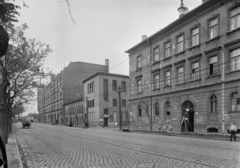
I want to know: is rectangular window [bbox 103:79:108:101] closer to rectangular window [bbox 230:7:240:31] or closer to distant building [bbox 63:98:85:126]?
distant building [bbox 63:98:85:126]

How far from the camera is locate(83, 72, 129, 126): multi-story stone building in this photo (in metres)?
53.1

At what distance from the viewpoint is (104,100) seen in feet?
177

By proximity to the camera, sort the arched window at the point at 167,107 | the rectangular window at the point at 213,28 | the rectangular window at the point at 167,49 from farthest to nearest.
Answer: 1. the rectangular window at the point at 167,49
2. the arched window at the point at 167,107
3. the rectangular window at the point at 213,28

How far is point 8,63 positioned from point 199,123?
19.5 meters

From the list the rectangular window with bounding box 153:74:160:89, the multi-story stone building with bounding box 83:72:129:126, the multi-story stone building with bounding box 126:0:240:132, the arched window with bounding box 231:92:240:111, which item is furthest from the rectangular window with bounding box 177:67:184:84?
the multi-story stone building with bounding box 83:72:129:126

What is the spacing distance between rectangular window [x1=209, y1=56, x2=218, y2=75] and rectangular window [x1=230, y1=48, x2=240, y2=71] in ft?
5.63

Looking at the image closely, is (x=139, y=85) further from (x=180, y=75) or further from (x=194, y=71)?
(x=194, y=71)

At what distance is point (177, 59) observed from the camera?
94.0ft

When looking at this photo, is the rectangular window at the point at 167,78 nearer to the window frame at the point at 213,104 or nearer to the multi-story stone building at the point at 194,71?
the multi-story stone building at the point at 194,71

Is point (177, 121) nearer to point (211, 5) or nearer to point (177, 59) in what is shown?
point (177, 59)

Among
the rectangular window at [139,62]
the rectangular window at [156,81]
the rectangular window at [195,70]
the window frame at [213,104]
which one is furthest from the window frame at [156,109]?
the window frame at [213,104]

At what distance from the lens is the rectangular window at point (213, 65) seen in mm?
23484

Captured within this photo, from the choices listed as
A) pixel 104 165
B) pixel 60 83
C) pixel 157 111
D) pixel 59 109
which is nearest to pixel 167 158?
pixel 104 165

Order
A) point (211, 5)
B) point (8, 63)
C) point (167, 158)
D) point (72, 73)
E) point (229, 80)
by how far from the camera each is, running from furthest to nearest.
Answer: point (72, 73), point (211, 5), point (229, 80), point (8, 63), point (167, 158)
